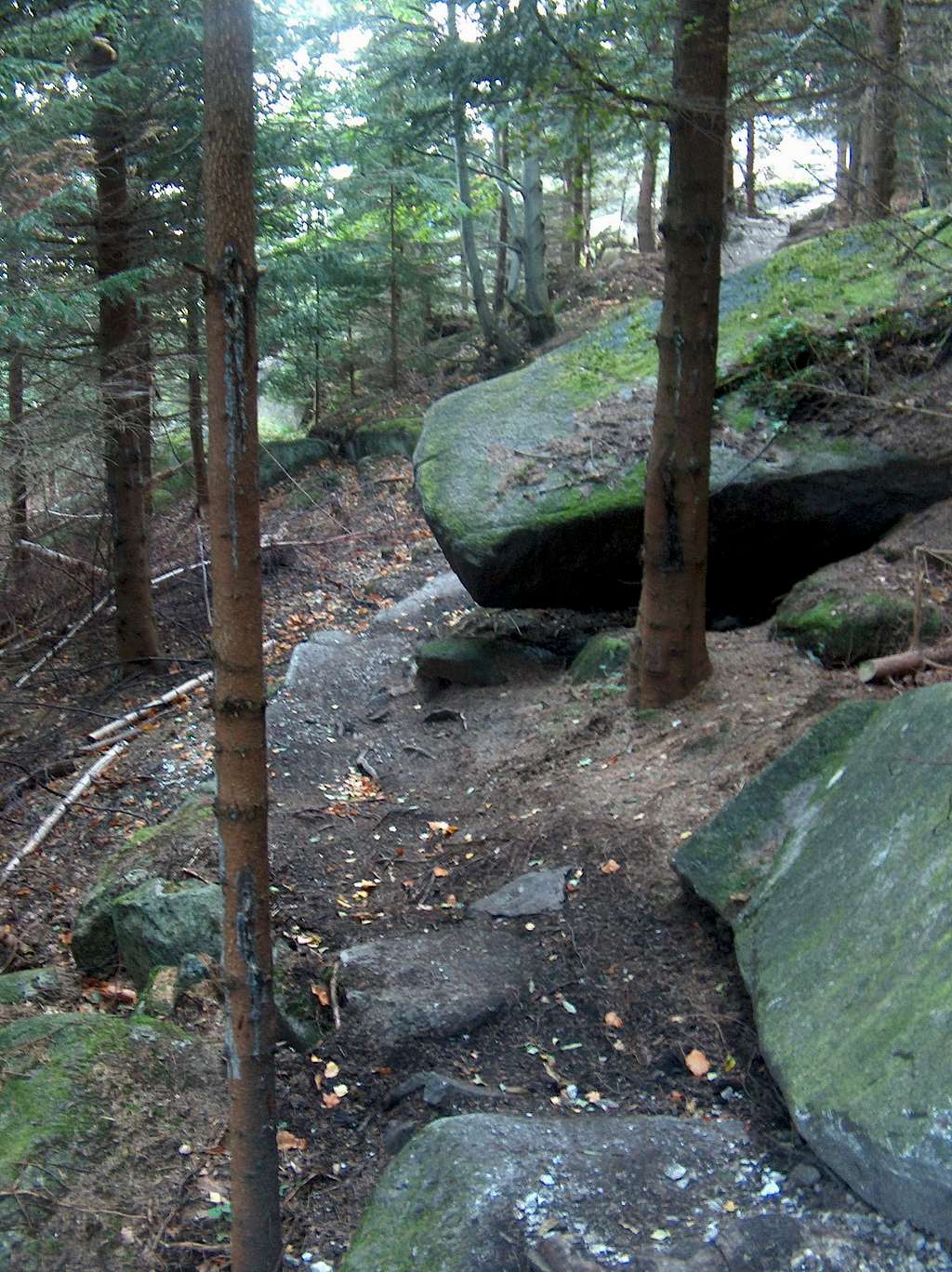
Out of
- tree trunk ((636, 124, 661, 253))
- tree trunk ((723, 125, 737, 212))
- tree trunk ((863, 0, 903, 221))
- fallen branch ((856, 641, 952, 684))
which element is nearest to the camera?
fallen branch ((856, 641, 952, 684))

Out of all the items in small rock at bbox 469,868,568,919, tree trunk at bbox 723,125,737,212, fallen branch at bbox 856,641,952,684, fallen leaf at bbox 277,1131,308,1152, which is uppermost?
tree trunk at bbox 723,125,737,212

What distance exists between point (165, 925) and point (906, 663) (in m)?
4.00

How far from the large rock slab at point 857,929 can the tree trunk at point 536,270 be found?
50.4 feet

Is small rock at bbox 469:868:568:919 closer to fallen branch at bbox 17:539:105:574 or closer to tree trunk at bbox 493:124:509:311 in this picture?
fallen branch at bbox 17:539:105:574

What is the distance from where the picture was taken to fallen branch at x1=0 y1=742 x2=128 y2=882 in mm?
7352

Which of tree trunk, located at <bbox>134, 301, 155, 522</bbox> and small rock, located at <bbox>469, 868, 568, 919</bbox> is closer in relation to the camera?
small rock, located at <bbox>469, 868, 568, 919</bbox>

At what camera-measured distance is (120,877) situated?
5.83 meters

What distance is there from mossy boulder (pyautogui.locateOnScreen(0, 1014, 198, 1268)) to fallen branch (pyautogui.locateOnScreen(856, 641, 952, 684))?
3807mm

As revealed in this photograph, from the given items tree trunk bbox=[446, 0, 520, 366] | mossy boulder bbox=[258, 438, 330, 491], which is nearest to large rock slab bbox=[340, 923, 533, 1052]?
tree trunk bbox=[446, 0, 520, 366]

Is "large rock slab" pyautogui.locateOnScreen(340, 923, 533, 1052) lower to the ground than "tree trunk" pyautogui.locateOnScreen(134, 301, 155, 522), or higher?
lower

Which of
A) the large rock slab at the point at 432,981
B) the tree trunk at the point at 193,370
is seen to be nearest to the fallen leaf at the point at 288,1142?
the large rock slab at the point at 432,981

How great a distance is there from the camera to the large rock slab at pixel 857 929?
8.84ft

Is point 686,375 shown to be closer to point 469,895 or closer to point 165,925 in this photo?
point 469,895

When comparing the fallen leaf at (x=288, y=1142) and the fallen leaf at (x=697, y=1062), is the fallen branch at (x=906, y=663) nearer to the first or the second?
the fallen leaf at (x=697, y=1062)
